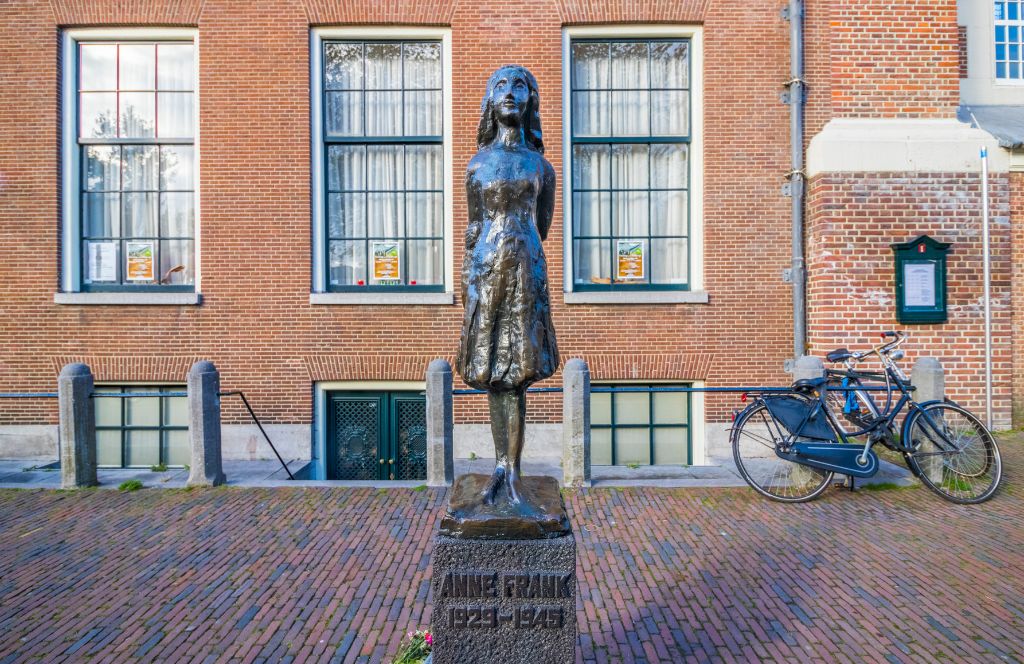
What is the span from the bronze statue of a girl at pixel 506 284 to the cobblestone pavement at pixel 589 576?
4.80ft

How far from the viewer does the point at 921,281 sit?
28.3 feet

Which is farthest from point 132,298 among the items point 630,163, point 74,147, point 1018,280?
point 1018,280

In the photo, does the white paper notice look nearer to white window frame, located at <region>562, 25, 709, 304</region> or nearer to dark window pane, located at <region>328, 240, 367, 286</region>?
white window frame, located at <region>562, 25, 709, 304</region>

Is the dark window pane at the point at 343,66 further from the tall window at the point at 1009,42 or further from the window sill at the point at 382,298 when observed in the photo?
the tall window at the point at 1009,42

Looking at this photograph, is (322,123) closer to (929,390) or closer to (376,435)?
(376,435)

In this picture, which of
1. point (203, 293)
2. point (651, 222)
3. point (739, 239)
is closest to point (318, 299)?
point (203, 293)

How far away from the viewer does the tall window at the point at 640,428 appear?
934 cm

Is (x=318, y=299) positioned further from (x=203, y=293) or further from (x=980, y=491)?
(x=980, y=491)

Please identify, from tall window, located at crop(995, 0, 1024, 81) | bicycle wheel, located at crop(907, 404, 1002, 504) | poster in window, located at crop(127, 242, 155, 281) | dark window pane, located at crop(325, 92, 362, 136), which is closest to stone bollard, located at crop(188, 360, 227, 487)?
poster in window, located at crop(127, 242, 155, 281)

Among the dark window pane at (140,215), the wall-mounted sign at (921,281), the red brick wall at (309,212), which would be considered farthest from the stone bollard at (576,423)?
the dark window pane at (140,215)

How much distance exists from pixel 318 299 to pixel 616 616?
6600mm

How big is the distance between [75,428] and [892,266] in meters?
10.4

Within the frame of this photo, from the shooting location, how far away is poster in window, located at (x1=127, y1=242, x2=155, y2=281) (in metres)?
9.52

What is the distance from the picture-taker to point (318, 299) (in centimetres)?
910
